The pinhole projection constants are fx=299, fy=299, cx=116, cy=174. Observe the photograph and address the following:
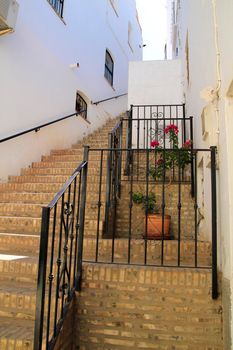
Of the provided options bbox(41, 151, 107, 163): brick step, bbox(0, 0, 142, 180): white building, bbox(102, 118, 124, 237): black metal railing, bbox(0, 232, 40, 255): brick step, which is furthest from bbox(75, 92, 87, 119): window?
bbox(0, 232, 40, 255): brick step

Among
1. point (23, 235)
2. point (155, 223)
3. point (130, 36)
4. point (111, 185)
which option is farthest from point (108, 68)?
point (23, 235)

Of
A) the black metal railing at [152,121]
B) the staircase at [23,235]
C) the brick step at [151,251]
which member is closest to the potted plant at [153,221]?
the brick step at [151,251]

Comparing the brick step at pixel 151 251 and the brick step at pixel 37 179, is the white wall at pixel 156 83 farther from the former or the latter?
the brick step at pixel 151 251

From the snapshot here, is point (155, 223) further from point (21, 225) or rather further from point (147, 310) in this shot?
point (21, 225)

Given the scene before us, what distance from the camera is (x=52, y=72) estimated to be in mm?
6449

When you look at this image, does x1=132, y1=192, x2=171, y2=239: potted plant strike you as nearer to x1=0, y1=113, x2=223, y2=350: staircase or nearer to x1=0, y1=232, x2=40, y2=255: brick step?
x1=0, y1=113, x2=223, y2=350: staircase

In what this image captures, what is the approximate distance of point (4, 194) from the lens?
14.0 feet

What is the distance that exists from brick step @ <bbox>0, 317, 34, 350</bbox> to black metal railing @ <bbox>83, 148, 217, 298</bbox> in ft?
2.49

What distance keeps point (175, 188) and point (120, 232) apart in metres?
1.03

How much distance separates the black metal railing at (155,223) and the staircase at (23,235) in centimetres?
39

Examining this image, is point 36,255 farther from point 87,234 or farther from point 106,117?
point 106,117

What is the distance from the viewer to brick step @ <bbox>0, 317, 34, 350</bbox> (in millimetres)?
1790

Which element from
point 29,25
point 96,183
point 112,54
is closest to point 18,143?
point 96,183

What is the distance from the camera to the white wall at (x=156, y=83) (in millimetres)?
7230
